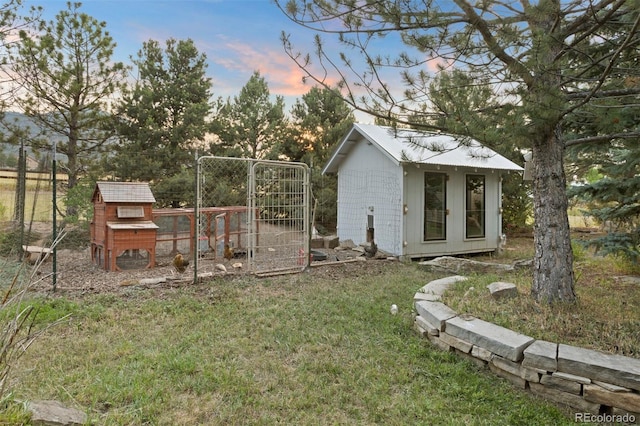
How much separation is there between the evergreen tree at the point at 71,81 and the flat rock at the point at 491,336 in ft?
29.4

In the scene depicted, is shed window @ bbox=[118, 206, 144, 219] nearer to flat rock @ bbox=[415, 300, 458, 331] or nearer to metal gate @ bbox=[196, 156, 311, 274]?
metal gate @ bbox=[196, 156, 311, 274]

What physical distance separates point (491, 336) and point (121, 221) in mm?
5754

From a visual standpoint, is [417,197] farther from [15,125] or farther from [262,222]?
[15,125]

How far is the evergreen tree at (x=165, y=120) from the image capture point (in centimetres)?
1116

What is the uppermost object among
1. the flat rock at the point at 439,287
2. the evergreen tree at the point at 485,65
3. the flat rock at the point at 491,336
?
the evergreen tree at the point at 485,65

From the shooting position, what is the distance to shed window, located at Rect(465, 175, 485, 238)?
29.7 ft

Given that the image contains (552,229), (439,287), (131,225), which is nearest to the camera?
(552,229)

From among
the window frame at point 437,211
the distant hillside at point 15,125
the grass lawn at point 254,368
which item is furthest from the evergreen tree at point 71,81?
the window frame at point 437,211

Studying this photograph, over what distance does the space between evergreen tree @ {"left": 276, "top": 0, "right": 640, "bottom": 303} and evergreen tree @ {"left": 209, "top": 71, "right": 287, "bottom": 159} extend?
31.4ft

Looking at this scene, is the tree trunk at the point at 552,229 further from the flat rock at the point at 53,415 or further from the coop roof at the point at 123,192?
the coop roof at the point at 123,192

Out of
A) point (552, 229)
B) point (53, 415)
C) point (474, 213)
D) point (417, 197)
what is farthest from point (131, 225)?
point (474, 213)

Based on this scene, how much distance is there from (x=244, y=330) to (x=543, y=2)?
377 centimetres

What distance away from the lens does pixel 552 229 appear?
139 inches

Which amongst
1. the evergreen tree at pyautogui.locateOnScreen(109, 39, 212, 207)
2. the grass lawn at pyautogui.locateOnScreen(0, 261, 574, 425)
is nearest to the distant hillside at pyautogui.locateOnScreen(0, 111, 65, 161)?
the evergreen tree at pyautogui.locateOnScreen(109, 39, 212, 207)
